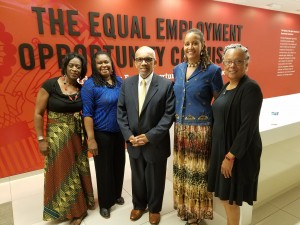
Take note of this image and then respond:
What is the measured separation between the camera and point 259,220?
8.06 feet

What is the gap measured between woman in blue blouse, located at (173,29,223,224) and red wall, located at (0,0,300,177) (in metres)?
1.98

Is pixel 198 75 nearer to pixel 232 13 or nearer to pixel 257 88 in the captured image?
pixel 257 88

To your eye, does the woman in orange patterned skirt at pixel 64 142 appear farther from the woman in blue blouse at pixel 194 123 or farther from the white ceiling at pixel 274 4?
the white ceiling at pixel 274 4

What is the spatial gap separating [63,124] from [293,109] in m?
2.80

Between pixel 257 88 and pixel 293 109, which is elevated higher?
pixel 257 88

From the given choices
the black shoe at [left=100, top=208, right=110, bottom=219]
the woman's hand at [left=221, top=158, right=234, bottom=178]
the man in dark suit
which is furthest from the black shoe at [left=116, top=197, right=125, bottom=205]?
the woman's hand at [left=221, top=158, right=234, bottom=178]

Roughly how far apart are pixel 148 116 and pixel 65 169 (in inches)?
38.3

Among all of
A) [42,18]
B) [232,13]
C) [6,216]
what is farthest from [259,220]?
[232,13]

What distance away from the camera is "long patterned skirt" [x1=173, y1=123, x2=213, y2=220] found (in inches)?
79.7

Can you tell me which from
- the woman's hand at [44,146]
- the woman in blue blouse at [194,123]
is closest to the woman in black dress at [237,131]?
the woman in blue blouse at [194,123]

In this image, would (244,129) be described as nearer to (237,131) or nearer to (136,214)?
(237,131)

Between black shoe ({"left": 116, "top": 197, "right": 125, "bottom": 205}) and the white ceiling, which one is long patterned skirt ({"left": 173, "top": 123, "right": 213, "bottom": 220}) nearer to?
black shoe ({"left": 116, "top": 197, "right": 125, "bottom": 205})

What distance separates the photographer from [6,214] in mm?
2609

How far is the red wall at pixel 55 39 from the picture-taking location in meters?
3.05
